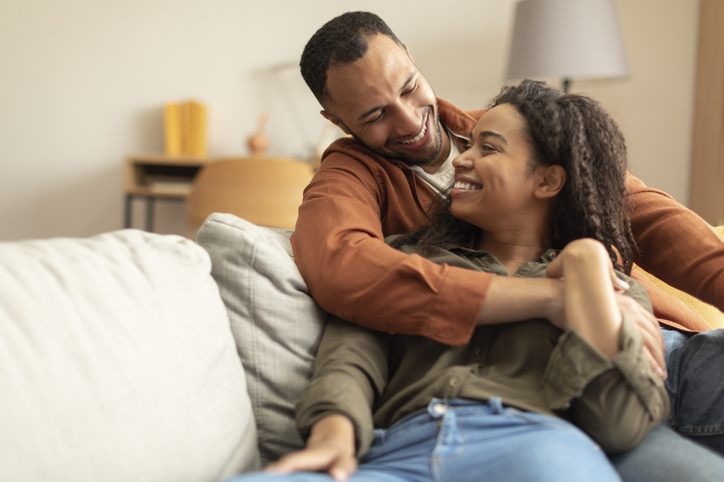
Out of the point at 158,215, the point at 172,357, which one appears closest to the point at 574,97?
the point at 172,357

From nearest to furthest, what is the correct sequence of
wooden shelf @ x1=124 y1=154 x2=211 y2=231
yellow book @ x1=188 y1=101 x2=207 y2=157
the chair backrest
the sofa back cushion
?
the sofa back cushion < the chair backrest < wooden shelf @ x1=124 y1=154 x2=211 y2=231 < yellow book @ x1=188 y1=101 x2=207 y2=157

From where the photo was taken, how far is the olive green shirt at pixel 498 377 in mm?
787

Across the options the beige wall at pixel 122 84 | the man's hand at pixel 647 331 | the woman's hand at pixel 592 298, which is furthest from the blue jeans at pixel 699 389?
the beige wall at pixel 122 84

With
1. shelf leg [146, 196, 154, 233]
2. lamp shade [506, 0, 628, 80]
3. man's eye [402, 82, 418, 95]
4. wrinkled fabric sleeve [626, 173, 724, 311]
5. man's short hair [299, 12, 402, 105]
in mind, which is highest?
lamp shade [506, 0, 628, 80]

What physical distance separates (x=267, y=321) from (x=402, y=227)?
1.49ft

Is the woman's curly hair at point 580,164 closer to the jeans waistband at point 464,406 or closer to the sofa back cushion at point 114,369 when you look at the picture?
the jeans waistband at point 464,406

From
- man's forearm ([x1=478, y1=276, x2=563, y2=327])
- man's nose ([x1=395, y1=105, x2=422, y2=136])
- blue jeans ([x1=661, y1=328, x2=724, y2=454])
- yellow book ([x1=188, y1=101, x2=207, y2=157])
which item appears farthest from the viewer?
yellow book ([x1=188, y1=101, x2=207, y2=157])

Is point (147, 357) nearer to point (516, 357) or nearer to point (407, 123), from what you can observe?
point (516, 357)

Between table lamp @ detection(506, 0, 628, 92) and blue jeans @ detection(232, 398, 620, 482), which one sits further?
table lamp @ detection(506, 0, 628, 92)

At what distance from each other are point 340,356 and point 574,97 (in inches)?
24.7

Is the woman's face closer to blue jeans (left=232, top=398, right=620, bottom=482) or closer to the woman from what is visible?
the woman

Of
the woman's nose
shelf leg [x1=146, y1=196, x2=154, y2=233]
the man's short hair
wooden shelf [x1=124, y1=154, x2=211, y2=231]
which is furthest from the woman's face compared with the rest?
shelf leg [x1=146, y1=196, x2=154, y2=233]

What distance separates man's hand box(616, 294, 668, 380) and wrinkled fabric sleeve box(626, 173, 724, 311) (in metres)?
0.23

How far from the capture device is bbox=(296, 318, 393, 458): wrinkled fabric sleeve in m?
0.80
